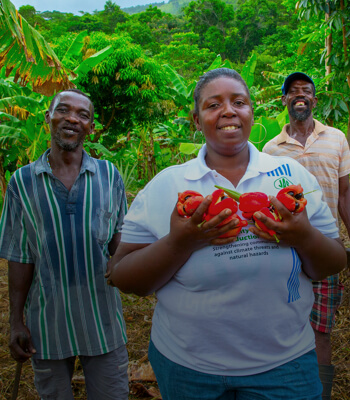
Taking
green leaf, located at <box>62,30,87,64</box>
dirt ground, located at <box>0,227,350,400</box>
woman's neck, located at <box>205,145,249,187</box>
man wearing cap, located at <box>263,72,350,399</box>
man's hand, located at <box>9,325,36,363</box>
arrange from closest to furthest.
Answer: woman's neck, located at <box>205,145,249,187</box> → man's hand, located at <box>9,325,36,363</box> → man wearing cap, located at <box>263,72,350,399</box> → dirt ground, located at <box>0,227,350,400</box> → green leaf, located at <box>62,30,87,64</box>

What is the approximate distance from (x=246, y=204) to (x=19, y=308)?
1360 millimetres

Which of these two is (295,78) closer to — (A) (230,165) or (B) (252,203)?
(A) (230,165)

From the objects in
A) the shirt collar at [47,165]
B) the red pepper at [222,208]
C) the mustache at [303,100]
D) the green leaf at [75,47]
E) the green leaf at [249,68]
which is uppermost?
the green leaf at [75,47]

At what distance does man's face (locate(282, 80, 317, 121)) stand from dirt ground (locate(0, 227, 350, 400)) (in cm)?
195

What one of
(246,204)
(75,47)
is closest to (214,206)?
(246,204)

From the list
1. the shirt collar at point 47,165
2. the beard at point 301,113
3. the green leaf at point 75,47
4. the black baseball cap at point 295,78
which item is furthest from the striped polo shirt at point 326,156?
the green leaf at point 75,47

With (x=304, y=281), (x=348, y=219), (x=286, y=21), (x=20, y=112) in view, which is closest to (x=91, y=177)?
(x=304, y=281)

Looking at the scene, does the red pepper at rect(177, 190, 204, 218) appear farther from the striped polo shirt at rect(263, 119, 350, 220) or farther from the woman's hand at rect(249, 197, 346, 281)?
the striped polo shirt at rect(263, 119, 350, 220)

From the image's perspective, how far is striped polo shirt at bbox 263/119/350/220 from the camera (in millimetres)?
2582

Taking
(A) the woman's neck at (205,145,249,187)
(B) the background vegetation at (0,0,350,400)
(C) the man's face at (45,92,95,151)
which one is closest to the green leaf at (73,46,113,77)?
(B) the background vegetation at (0,0,350,400)

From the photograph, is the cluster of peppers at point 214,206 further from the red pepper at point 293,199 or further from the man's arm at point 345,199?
the man's arm at point 345,199

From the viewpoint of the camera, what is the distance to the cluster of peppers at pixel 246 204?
111 cm

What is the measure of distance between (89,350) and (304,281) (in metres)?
1.18

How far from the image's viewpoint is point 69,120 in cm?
208
